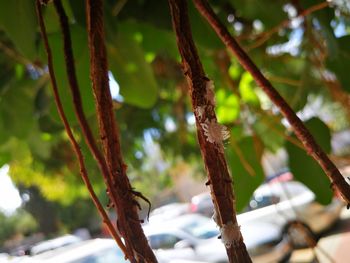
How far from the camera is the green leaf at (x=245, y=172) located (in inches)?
11.2

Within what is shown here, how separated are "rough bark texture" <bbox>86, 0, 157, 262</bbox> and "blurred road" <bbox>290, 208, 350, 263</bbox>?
0.31 m

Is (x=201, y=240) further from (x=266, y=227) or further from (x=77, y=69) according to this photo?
(x=77, y=69)

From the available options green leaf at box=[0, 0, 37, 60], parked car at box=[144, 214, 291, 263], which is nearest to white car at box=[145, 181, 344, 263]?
parked car at box=[144, 214, 291, 263]

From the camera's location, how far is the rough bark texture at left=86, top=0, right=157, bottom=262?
14cm

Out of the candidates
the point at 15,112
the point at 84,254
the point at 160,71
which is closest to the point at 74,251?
the point at 84,254

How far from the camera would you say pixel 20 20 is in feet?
0.70

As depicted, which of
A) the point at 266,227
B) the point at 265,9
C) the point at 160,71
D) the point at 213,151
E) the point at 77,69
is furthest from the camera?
the point at 160,71

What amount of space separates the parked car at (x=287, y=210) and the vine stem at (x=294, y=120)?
0.89 ft

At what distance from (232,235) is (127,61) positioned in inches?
8.8

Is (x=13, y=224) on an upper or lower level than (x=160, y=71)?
lower

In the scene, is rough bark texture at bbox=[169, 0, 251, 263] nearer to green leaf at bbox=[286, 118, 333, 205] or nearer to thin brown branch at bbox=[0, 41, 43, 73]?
green leaf at bbox=[286, 118, 333, 205]

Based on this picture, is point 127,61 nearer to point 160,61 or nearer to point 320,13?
point 320,13

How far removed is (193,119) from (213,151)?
2 centimetres

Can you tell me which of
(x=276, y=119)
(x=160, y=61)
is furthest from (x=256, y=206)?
(x=160, y=61)
